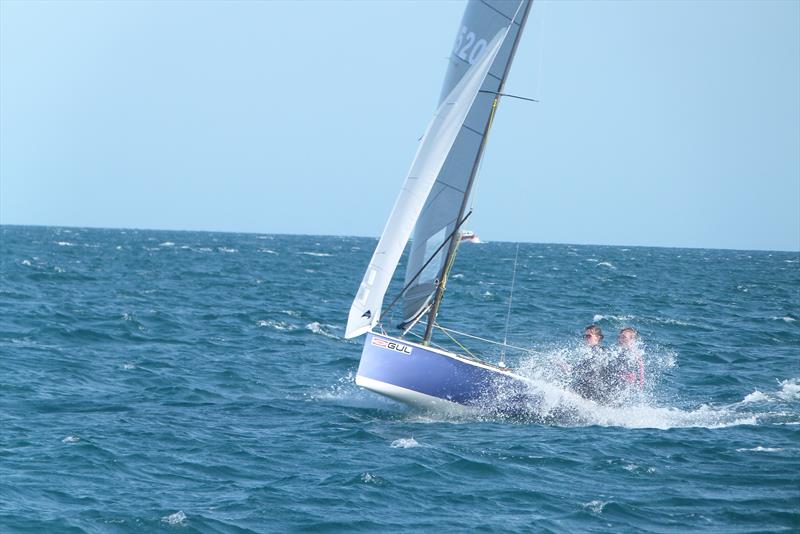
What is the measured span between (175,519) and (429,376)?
595 centimetres

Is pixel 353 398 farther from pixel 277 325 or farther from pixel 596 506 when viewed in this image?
pixel 277 325

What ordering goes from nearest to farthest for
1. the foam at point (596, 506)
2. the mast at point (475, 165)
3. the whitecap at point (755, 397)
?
the foam at point (596, 506)
the mast at point (475, 165)
the whitecap at point (755, 397)

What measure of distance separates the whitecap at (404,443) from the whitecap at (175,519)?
3945 mm

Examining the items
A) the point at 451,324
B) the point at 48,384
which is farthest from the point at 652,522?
the point at 451,324

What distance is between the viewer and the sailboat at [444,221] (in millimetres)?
15961

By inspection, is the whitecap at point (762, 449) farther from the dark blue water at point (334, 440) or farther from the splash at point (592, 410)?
the splash at point (592, 410)

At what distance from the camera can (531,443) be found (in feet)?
47.9

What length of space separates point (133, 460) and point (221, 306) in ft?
71.1

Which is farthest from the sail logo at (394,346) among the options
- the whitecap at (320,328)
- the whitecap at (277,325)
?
the whitecap at (277,325)

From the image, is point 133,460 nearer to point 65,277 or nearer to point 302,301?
point 302,301

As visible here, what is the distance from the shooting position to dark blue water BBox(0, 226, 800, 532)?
437 inches

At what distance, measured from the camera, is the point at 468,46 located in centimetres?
1673

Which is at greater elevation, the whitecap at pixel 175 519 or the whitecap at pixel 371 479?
the whitecap at pixel 371 479

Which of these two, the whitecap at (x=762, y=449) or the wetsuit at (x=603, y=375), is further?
the wetsuit at (x=603, y=375)
